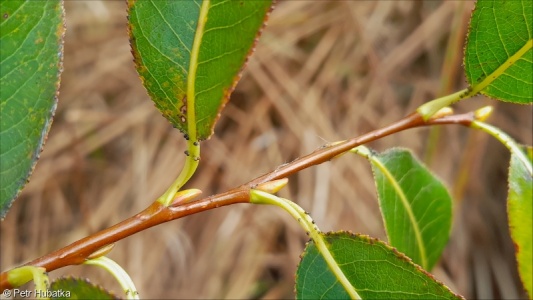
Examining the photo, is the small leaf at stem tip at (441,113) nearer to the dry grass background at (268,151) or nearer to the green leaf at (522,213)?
the green leaf at (522,213)

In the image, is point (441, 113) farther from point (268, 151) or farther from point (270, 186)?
point (268, 151)

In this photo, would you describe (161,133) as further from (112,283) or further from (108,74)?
(112,283)

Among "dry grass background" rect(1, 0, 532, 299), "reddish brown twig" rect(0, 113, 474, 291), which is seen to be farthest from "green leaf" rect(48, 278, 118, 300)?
"dry grass background" rect(1, 0, 532, 299)

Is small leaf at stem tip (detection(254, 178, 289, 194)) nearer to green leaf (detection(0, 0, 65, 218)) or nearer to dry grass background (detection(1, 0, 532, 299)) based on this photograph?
green leaf (detection(0, 0, 65, 218))

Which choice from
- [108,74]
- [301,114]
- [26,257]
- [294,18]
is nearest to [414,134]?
[301,114]

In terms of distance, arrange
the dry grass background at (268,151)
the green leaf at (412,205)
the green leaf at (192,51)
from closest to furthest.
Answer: the green leaf at (192,51), the green leaf at (412,205), the dry grass background at (268,151)

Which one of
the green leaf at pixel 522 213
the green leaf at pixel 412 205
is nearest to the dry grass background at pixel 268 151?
the green leaf at pixel 412 205

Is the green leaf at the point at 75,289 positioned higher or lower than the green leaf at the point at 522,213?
higher
